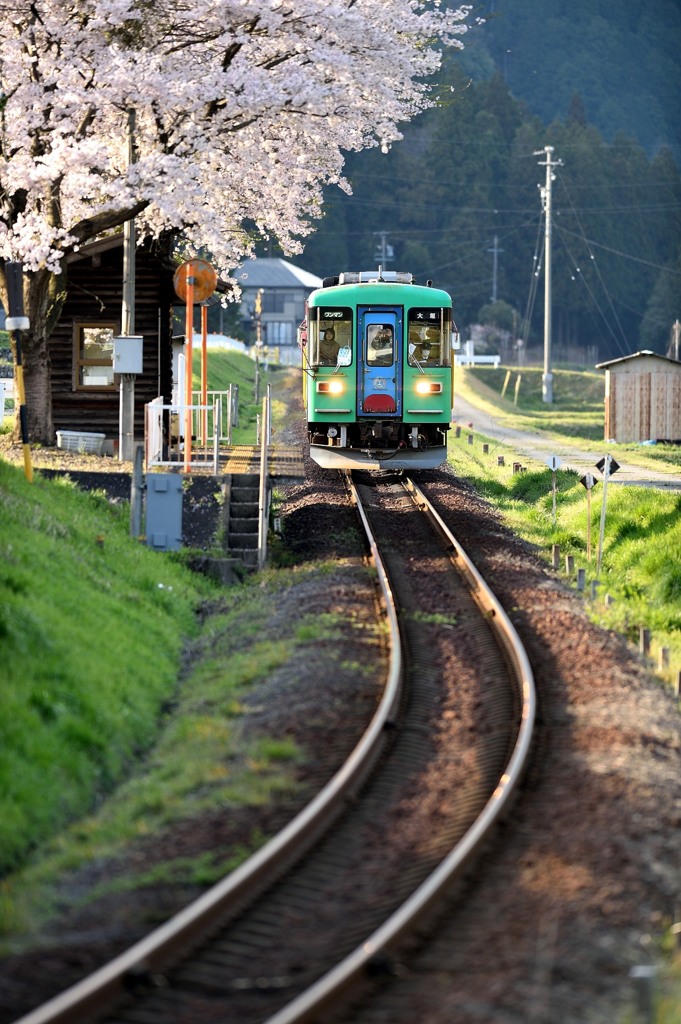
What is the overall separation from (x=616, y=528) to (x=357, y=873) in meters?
14.7

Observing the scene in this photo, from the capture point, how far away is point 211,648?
553 inches

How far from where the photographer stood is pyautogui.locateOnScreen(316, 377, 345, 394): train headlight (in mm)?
23594

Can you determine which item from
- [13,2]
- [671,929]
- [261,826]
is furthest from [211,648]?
[13,2]

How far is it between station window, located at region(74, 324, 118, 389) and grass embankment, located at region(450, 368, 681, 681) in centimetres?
766

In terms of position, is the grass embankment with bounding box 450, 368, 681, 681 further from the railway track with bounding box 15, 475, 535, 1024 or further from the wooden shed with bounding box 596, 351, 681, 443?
the railway track with bounding box 15, 475, 535, 1024

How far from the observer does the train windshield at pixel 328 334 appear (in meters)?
23.4

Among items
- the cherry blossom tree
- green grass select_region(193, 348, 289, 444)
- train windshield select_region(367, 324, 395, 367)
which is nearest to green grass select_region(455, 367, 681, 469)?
green grass select_region(193, 348, 289, 444)

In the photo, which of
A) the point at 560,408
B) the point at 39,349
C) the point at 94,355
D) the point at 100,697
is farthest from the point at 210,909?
the point at 560,408

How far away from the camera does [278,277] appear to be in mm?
108500

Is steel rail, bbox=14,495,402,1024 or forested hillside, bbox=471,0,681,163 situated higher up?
forested hillside, bbox=471,0,681,163

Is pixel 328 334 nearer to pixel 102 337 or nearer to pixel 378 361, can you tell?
pixel 378 361

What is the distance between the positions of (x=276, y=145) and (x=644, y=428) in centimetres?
1542

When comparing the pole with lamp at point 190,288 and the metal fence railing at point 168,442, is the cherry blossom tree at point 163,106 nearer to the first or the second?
the pole with lamp at point 190,288

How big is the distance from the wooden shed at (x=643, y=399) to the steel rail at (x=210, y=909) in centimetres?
2728
